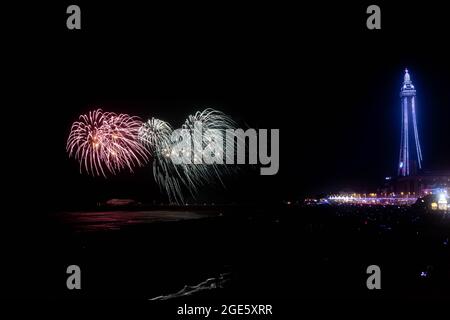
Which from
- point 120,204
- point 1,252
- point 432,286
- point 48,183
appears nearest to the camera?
point 432,286

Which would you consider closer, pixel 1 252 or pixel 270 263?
pixel 270 263

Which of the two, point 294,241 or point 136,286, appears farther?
point 294,241

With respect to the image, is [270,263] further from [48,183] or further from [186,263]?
[48,183]

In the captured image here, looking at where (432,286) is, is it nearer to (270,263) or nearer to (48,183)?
(270,263)
